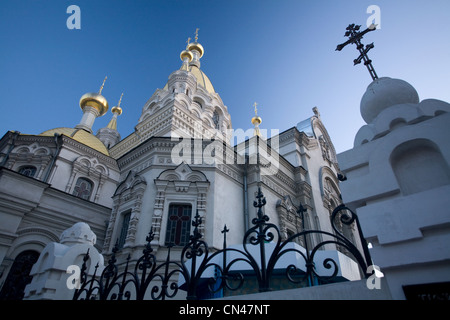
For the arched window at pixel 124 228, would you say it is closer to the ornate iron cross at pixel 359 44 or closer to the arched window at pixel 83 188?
the arched window at pixel 83 188

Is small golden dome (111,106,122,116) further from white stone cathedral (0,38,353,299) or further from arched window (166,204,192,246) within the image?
arched window (166,204,192,246)

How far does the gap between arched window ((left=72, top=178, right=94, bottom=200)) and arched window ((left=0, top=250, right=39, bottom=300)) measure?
13.8ft

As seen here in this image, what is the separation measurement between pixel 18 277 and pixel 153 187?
6210mm

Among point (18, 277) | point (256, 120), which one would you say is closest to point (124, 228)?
point (18, 277)

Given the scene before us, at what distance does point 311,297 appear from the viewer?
1892 mm

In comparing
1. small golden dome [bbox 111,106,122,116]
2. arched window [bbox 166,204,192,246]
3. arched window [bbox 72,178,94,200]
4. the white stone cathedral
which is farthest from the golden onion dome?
small golden dome [bbox 111,106,122,116]

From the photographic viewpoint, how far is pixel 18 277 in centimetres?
989

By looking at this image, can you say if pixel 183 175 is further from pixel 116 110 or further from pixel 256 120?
pixel 116 110

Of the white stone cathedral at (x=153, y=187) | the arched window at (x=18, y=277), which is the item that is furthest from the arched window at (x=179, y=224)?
the arched window at (x=18, y=277)

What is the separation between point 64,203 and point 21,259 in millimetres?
2646

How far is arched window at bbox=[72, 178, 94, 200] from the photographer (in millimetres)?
14547

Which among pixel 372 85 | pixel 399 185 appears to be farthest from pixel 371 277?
pixel 372 85
